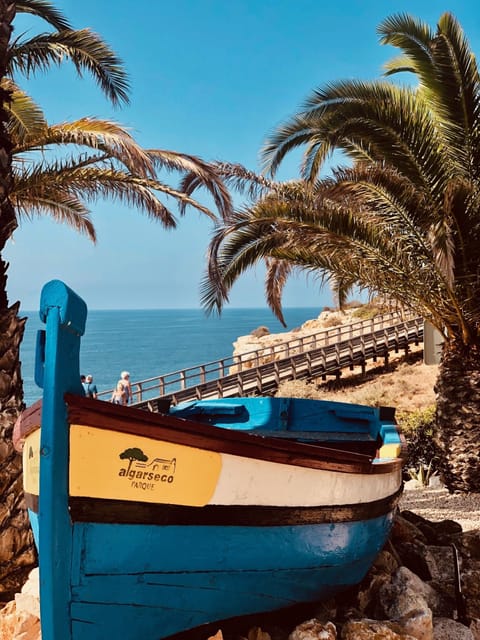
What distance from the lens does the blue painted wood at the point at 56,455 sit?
10.6ft

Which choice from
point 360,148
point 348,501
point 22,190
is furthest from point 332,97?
point 348,501

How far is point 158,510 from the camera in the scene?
3424 millimetres

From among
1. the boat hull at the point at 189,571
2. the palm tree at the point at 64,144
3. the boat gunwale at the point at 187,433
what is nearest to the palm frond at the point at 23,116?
the palm tree at the point at 64,144

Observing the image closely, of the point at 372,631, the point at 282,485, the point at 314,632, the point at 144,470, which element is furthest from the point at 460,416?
the point at 144,470

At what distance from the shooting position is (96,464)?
10.7ft

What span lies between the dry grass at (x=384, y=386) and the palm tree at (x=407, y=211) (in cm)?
1068

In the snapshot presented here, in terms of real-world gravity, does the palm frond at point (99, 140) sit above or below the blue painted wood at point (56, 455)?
above

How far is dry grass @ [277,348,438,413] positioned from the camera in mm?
21938

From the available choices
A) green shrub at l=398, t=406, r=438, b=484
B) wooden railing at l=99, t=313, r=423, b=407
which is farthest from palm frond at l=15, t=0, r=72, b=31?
wooden railing at l=99, t=313, r=423, b=407

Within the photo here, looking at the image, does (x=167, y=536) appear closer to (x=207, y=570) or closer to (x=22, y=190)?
(x=207, y=570)

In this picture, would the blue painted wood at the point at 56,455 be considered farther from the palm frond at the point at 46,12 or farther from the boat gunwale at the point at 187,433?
the palm frond at the point at 46,12

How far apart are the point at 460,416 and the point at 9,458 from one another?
6.92 meters

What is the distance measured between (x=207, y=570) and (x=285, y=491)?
25.2 inches

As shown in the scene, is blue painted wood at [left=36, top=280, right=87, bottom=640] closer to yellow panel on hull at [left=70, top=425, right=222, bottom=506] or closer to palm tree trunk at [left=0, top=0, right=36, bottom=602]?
yellow panel on hull at [left=70, top=425, right=222, bottom=506]
